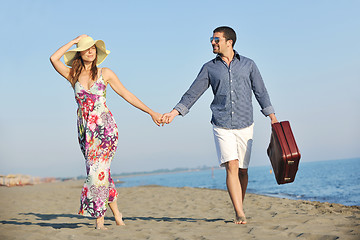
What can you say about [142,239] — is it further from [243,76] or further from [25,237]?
[243,76]

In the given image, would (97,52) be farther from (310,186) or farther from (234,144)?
(310,186)

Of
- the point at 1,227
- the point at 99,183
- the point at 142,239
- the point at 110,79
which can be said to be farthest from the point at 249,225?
the point at 1,227

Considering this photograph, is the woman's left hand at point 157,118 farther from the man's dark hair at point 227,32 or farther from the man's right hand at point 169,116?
the man's dark hair at point 227,32

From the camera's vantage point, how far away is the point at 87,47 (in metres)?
4.39

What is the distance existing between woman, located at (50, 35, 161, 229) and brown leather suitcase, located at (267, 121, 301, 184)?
1.88 meters

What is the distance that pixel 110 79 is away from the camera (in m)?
4.62

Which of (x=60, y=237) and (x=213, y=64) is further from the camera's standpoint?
(x=213, y=64)

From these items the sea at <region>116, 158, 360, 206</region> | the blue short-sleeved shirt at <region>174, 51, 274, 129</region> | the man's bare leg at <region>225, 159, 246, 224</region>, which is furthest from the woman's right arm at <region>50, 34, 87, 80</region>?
the sea at <region>116, 158, 360, 206</region>

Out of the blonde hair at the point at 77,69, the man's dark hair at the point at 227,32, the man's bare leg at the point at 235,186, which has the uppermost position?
the man's dark hair at the point at 227,32

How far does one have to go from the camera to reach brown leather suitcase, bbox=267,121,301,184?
430 centimetres

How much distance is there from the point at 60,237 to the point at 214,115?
7.26ft

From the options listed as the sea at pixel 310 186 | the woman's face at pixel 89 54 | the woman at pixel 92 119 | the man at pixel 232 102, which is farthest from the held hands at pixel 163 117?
the sea at pixel 310 186

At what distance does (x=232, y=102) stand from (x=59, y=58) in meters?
2.12

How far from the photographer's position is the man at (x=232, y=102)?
4.61m
